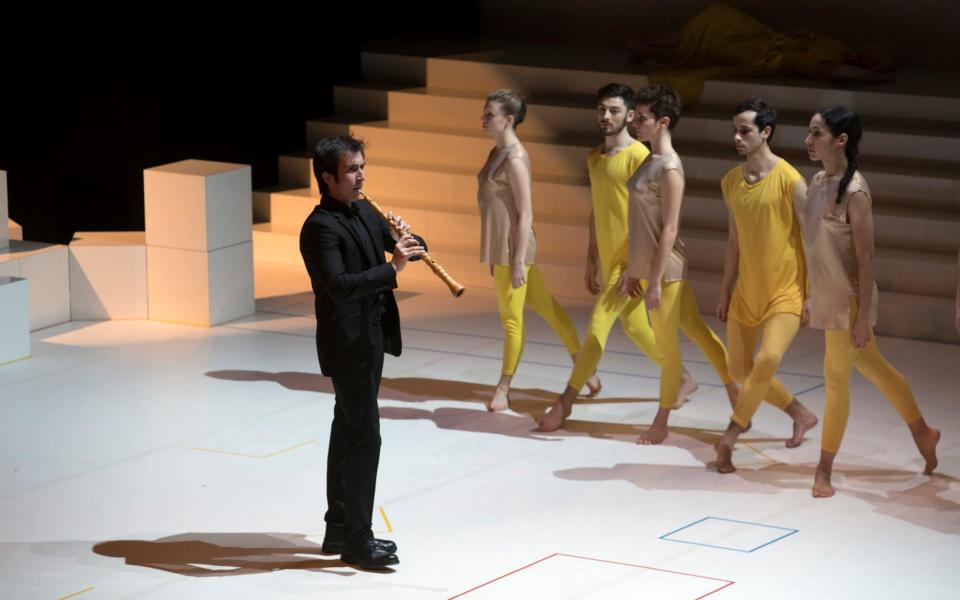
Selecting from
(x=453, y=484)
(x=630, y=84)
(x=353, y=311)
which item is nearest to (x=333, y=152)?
(x=353, y=311)

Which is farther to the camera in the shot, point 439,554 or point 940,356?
point 940,356

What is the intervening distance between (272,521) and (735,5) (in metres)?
8.20

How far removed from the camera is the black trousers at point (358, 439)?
229 inches

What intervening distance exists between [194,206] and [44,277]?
0.99 metres

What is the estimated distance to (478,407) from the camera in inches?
326

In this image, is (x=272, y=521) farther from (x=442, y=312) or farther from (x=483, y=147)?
(x=483, y=147)

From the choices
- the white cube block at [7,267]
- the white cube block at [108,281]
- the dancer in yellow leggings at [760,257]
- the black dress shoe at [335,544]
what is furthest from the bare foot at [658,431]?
the white cube block at [7,267]

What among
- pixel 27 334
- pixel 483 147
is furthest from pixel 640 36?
pixel 27 334

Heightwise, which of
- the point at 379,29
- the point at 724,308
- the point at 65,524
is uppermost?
the point at 379,29

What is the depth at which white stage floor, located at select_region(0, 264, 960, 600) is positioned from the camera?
592cm

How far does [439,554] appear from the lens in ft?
20.1

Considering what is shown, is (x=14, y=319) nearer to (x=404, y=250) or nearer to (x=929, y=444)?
(x=404, y=250)

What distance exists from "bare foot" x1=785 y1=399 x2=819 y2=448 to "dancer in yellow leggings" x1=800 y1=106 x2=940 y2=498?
0.71m

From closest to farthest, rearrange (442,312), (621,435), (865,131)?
1. (621,435)
2. (442,312)
3. (865,131)
